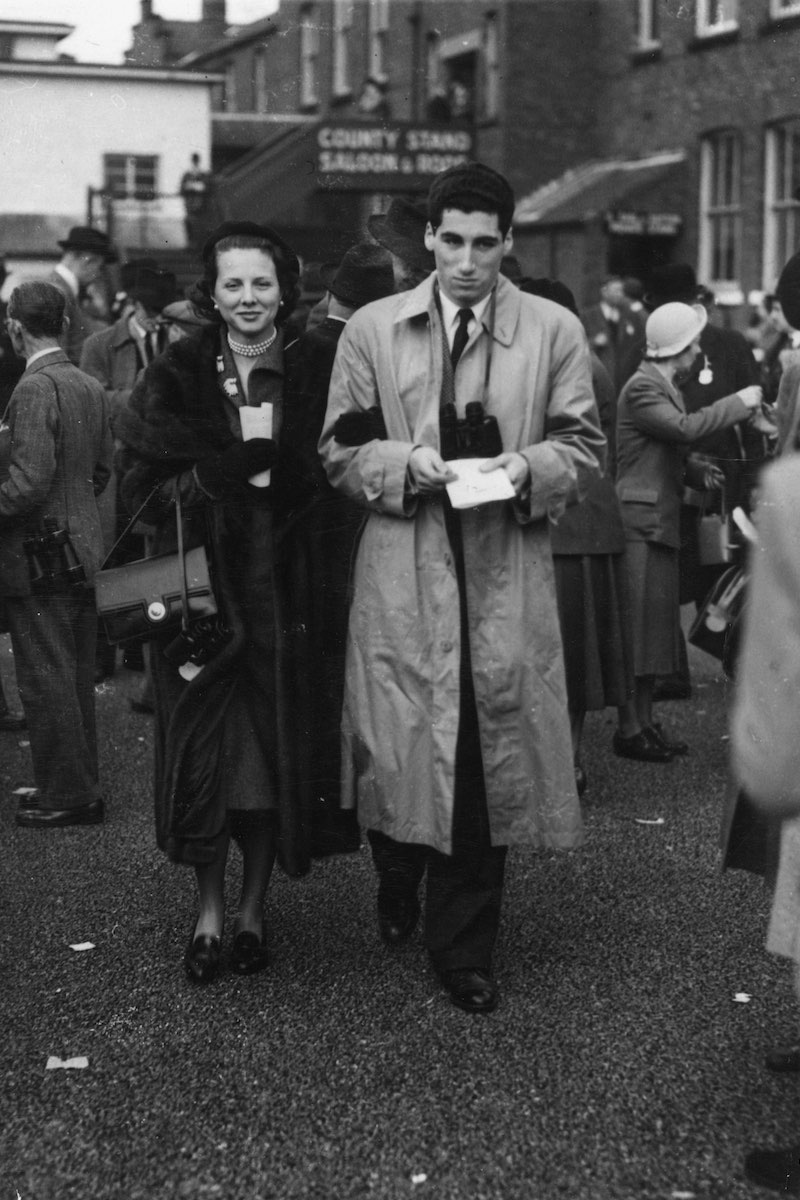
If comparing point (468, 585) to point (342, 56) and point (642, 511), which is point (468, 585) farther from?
point (342, 56)

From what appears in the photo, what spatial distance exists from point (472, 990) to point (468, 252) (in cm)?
197

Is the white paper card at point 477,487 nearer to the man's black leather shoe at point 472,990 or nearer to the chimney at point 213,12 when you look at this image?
the man's black leather shoe at point 472,990

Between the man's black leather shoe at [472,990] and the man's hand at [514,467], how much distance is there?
1.31 meters

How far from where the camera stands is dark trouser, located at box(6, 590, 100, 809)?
6789mm

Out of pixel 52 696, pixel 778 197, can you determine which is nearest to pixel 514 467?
pixel 52 696

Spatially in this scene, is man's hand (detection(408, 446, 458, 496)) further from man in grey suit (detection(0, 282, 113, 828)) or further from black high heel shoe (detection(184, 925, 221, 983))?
man in grey suit (detection(0, 282, 113, 828))

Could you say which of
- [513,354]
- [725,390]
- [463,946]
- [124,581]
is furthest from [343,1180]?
[725,390]

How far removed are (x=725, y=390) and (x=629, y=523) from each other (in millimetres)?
2377

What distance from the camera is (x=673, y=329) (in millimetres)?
7590

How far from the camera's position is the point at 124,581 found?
4.85m

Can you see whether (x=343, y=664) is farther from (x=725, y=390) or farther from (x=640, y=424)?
(x=725, y=390)

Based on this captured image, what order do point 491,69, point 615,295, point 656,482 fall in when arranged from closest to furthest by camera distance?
point 656,482
point 615,295
point 491,69

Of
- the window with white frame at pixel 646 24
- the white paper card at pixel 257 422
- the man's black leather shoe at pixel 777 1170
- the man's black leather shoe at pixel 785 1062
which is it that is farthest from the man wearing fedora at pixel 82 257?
the window with white frame at pixel 646 24

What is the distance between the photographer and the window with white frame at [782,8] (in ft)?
72.3
